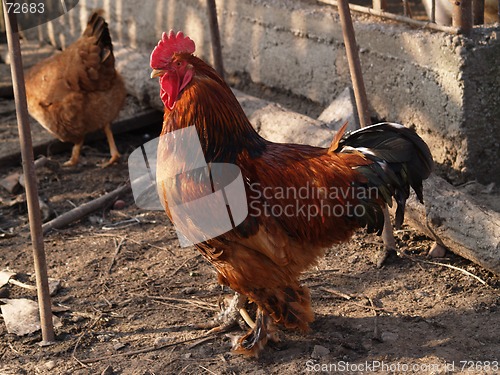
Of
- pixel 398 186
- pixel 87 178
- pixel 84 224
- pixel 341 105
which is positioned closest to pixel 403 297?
pixel 398 186

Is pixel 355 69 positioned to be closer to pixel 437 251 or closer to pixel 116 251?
pixel 437 251

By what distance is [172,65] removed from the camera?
3527mm

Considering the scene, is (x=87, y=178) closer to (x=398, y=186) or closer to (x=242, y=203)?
(x=242, y=203)

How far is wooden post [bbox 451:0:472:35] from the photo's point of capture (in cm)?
457

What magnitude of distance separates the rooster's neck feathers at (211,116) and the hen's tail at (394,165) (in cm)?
64

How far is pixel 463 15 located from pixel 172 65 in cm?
220

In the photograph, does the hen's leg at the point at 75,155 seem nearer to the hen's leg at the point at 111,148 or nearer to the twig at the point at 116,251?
the hen's leg at the point at 111,148

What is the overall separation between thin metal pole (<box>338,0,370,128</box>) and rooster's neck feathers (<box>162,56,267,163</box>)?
3.12ft

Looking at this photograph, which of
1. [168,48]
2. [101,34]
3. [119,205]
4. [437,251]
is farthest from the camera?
[101,34]

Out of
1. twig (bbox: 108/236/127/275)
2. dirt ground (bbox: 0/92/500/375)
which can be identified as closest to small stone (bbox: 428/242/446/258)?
dirt ground (bbox: 0/92/500/375)

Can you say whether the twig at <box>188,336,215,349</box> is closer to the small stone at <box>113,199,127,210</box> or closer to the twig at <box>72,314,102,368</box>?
the twig at <box>72,314,102,368</box>

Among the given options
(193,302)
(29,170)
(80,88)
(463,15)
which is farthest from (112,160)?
(463,15)

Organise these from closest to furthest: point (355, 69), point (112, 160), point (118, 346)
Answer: point (118, 346) < point (355, 69) < point (112, 160)

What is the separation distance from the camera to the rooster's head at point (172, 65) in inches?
139
